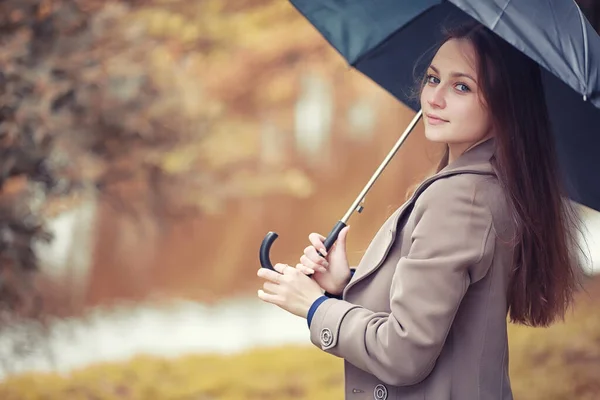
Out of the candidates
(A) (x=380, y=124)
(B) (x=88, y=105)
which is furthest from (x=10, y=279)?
(A) (x=380, y=124)

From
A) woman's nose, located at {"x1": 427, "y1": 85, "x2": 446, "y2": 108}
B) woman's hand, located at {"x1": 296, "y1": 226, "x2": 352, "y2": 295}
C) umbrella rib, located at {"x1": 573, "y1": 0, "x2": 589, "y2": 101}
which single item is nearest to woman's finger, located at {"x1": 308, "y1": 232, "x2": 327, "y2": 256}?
woman's hand, located at {"x1": 296, "y1": 226, "x2": 352, "y2": 295}

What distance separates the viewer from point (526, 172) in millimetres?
1648

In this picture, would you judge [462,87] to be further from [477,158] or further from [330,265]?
[330,265]

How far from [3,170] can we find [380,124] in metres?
2.02

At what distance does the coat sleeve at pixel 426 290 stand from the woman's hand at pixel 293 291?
114 mm

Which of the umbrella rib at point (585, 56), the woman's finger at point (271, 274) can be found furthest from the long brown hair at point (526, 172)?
the woman's finger at point (271, 274)

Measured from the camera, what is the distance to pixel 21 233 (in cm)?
459

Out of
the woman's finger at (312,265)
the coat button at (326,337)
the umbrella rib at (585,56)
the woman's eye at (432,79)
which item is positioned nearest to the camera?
the umbrella rib at (585,56)

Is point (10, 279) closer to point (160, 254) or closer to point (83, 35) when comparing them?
point (160, 254)

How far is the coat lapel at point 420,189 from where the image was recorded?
164cm

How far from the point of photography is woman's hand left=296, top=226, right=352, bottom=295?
185 cm

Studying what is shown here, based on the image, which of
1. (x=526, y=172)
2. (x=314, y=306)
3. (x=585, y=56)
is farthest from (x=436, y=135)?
(x=314, y=306)

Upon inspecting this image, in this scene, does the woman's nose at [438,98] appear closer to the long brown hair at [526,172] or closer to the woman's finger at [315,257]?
the long brown hair at [526,172]

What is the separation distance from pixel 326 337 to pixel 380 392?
0.51 ft
